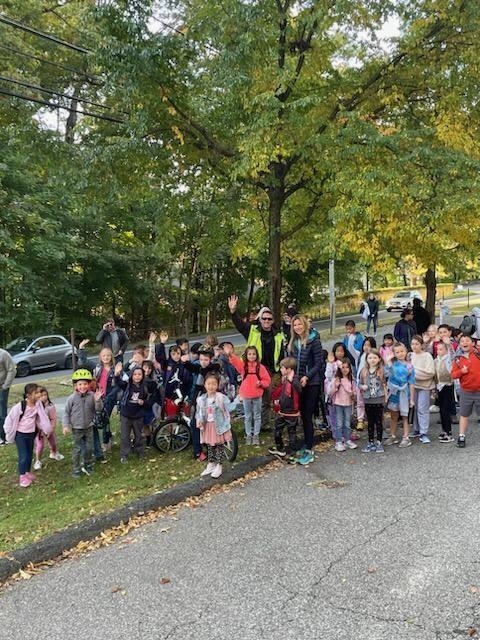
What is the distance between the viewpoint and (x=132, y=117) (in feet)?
24.9

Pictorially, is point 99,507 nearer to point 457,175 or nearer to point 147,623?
point 147,623

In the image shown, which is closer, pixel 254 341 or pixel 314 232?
pixel 254 341

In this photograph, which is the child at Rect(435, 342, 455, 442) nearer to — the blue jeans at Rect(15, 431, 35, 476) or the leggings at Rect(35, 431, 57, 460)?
the leggings at Rect(35, 431, 57, 460)

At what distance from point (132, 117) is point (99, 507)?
5.47 metres

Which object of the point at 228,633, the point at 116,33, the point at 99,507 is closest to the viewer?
the point at 228,633

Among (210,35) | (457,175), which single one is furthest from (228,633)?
(210,35)

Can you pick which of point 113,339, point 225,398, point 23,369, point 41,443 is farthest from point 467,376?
point 23,369

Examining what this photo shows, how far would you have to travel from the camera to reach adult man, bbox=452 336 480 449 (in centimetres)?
680

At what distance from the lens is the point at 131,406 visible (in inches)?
260

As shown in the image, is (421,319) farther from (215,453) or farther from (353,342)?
(215,453)

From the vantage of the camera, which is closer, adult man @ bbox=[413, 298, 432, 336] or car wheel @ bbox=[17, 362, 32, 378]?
adult man @ bbox=[413, 298, 432, 336]

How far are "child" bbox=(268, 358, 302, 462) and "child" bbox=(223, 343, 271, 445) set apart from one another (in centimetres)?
41

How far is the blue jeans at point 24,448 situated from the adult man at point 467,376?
5576mm

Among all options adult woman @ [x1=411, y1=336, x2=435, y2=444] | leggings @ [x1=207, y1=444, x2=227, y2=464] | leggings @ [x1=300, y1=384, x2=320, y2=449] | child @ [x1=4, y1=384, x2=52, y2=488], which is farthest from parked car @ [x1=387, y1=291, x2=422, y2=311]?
child @ [x1=4, y1=384, x2=52, y2=488]
